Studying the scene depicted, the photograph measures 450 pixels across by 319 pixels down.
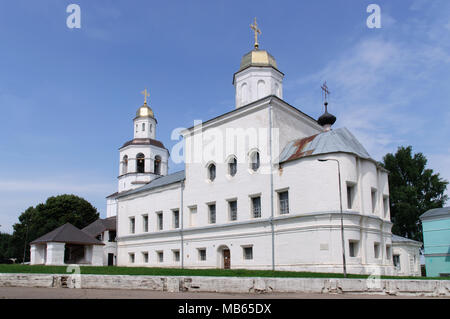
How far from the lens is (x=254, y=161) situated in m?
30.2

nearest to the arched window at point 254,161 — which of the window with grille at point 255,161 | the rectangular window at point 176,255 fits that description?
the window with grille at point 255,161

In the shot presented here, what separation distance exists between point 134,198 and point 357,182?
22.2 metres

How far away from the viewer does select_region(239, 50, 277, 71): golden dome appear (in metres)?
34.1

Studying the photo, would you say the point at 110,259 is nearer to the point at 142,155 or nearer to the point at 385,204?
the point at 142,155

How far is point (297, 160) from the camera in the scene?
89.5 feet

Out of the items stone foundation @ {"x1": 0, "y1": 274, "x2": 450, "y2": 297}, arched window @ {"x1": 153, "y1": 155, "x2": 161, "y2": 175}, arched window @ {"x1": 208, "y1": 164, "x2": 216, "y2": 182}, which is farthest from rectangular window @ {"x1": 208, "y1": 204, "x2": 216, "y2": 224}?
arched window @ {"x1": 153, "y1": 155, "x2": 161, "y2": 175}

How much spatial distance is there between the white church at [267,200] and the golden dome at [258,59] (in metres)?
0.08

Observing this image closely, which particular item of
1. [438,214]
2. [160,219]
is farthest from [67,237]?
[438,214]

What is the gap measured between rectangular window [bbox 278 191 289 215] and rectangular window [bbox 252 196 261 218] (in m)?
1.76

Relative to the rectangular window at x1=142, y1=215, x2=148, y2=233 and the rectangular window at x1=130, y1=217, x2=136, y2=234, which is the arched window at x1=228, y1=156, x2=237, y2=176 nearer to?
the rectangular window at x1=142, y1=215, x2=148, y2=233

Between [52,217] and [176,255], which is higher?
[52,217]

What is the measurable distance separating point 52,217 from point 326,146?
48.3 m
